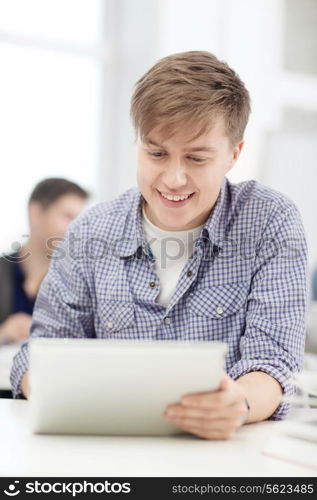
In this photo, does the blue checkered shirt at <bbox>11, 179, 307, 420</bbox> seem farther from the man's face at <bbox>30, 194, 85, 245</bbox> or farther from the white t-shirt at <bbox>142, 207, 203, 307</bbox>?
the man's face at <bbox>30, 194, 85, 245</bbox>

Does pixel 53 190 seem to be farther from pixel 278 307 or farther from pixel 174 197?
pixel 278 307

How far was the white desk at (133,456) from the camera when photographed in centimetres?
91

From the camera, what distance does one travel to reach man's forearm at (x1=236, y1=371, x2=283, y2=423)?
1.26 metres

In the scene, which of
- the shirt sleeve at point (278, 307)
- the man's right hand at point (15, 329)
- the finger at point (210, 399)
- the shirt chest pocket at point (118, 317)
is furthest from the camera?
the man's right hand at point (15, 329)

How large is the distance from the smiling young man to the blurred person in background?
5.14 ft

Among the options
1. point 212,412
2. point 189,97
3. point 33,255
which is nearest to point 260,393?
point 212,412

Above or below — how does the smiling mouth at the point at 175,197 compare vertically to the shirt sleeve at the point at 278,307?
above

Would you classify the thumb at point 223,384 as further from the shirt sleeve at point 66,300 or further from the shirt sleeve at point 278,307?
the shirt sleeve at point 66,300

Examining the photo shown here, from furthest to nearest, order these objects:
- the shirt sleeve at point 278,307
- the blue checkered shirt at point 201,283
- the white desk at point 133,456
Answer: the blue checkered shirt at point 201,283
the shirt sleeve at point 278,307
the white desk at point 133,456

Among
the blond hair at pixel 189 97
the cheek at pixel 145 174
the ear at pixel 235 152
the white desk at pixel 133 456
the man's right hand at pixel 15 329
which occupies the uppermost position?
the blond hair at pixel 189 97

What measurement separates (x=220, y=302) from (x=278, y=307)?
0.15 meters

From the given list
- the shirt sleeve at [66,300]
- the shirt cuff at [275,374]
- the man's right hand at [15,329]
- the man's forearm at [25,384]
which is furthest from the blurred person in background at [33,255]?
the shirt cuff at [275,374]

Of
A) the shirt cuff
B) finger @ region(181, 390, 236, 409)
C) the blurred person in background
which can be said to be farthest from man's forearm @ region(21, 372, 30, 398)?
the blurred person in background

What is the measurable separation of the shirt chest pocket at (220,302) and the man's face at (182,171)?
Result: 164mm
